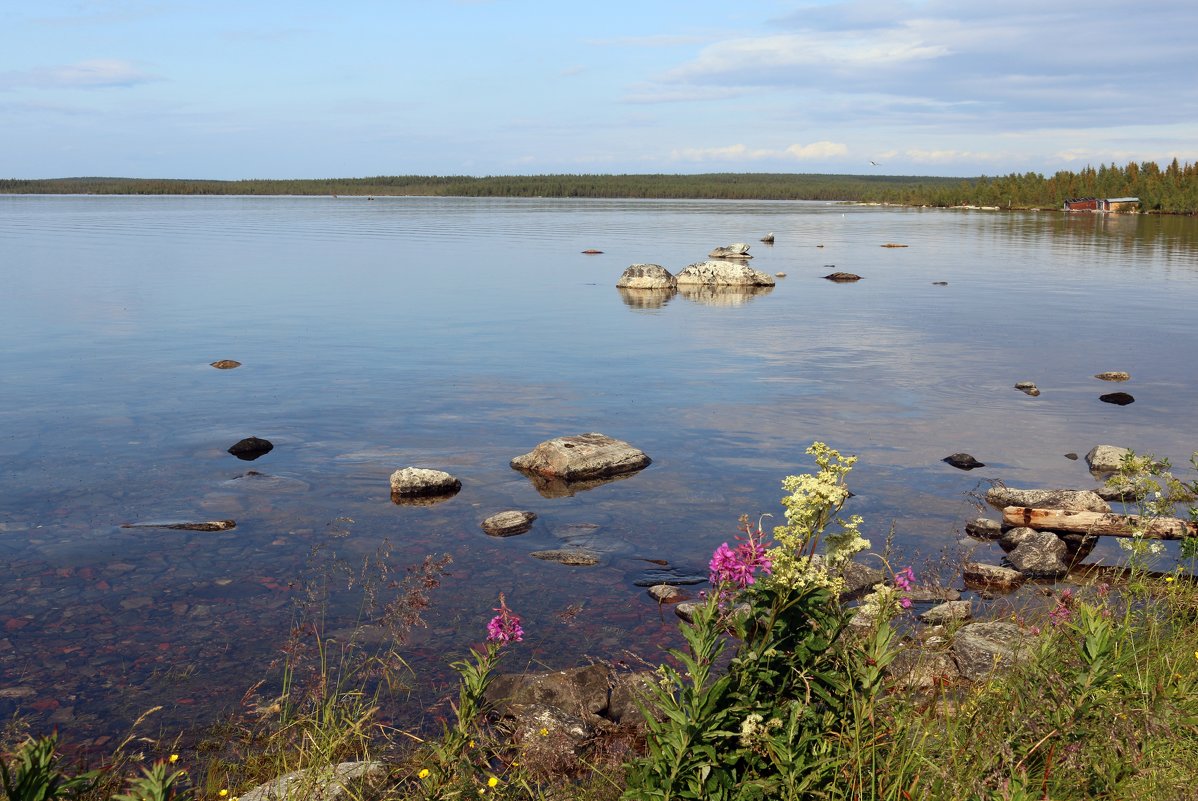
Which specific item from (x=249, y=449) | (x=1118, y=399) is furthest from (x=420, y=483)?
(x=1118, y=399)

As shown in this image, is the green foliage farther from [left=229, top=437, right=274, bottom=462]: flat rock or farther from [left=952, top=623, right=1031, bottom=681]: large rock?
[left=229, top=437, right=274, bottom=462]: flat rock

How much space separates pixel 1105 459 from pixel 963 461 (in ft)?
6.73

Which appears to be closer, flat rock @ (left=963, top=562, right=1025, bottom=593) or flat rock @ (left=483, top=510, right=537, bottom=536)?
flat rock @ (left=963, top=562, right=1025, bottom=593)

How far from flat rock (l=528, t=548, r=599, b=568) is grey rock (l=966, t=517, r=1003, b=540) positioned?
462cm

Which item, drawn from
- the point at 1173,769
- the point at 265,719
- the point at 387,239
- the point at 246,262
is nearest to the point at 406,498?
the point at 265,719

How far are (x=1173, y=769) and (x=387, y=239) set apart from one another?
70333mm

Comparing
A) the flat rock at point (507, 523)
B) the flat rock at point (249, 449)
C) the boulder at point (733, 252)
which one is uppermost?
the boulder at point (733, 252)

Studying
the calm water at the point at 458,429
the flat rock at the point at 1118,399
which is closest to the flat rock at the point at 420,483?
the calm water at the point at 458,429

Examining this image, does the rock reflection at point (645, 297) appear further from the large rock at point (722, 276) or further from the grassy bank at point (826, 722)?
the grassy bank at point (826, 722)

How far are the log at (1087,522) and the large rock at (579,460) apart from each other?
17.1 feet

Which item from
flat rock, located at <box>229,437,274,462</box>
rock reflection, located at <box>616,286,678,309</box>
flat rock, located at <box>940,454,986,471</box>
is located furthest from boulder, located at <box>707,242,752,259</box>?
flat rock, located at <box>229,437,274,462</box>

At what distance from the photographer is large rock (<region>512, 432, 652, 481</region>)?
14.3 m

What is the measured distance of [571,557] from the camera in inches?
442

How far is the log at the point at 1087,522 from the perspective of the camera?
11867 millimetres
